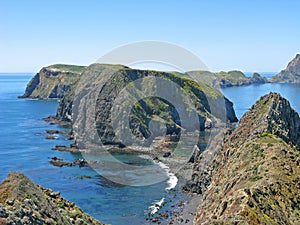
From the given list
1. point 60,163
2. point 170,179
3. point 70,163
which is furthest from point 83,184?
point 170,179

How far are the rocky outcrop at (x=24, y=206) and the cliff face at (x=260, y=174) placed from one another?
15361 millimetres

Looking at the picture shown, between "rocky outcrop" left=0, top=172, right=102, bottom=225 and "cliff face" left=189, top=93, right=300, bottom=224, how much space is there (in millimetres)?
15361

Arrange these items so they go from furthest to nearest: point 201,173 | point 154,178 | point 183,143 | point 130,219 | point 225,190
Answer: point 183,143 < point 154,178 < point 201,173 < point 130,219 < point 225,190

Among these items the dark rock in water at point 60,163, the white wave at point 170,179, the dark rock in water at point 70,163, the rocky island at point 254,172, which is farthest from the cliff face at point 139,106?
the white wave at point 170,179

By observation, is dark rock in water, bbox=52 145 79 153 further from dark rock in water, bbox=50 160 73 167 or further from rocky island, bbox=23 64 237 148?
dark rock in water, bbox=50 160 73 167

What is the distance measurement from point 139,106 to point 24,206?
142546mm

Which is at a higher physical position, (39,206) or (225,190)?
(39,206)

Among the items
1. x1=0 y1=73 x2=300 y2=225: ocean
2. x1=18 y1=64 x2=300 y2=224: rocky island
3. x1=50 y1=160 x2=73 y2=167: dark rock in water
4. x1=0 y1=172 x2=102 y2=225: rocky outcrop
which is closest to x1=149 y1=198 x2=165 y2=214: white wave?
x1=0 y1=73 x2=300 y2=225: ocean

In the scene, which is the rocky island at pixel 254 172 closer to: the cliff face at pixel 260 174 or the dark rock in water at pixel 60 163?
the cliff face at pixel 260 174

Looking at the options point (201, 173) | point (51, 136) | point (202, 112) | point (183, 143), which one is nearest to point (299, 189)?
point (201, 173)

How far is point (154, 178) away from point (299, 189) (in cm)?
5808

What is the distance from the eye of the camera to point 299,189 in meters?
44.8

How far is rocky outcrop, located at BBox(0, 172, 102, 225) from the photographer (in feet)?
70.5

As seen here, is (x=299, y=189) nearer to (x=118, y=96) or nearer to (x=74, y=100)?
(x=118, y=96)
